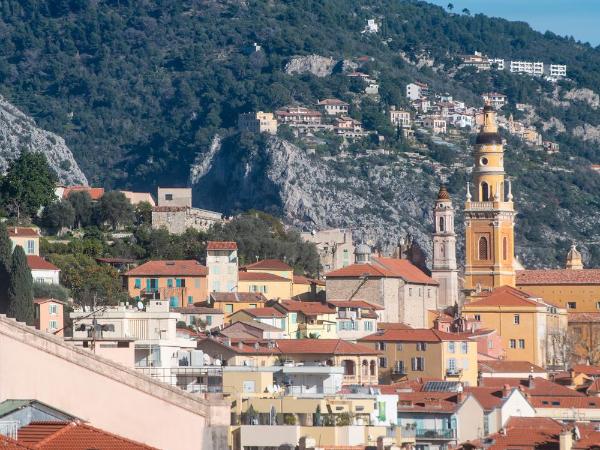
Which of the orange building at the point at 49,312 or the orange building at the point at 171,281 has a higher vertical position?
the orange building at the point at 171,281

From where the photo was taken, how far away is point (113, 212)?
14512cm

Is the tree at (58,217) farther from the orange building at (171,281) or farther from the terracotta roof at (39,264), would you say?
the terracotta roof at (39,264)

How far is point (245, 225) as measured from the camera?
147125 millimetres

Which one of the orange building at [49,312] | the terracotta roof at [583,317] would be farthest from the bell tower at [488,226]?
the orange building at [49,312]

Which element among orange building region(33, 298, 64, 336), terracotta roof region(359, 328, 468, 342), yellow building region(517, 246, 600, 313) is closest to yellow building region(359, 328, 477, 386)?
terracotta roof region(359, 328, 468, 342)

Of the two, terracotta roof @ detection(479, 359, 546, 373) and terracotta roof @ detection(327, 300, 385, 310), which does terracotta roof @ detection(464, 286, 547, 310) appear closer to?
terracotta roof @ detection(327, 300, 385, 310)

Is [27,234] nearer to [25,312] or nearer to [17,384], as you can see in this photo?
[25,312]

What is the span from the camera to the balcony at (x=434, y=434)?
202 ft

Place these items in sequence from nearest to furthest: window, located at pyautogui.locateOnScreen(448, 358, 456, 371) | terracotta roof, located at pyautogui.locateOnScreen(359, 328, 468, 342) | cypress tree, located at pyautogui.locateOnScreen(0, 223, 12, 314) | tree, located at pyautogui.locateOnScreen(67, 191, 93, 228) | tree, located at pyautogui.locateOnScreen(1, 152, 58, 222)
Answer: cypress tree, located at pyautogui.locateOnScreen(0, 223, 12, 314), window, located at pyautogui.locateOnScreen(448, 358, 456, 371), terracotta roof, located at pyautogui.locateOnScreen(359, 328, 468, 342), tree, located at pyautogui.locateOnScreen(1, 152, 58, 222), tree, located at pyautogui.locateOnScreen(67, 191, 93, 228)

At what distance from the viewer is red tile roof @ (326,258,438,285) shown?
125m

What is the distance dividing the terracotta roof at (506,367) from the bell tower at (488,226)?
129ft

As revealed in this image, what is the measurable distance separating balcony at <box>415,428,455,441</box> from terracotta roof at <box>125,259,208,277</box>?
199 ft

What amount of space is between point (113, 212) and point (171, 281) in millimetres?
22867

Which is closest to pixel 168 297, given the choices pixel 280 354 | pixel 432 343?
pixel 432 343
